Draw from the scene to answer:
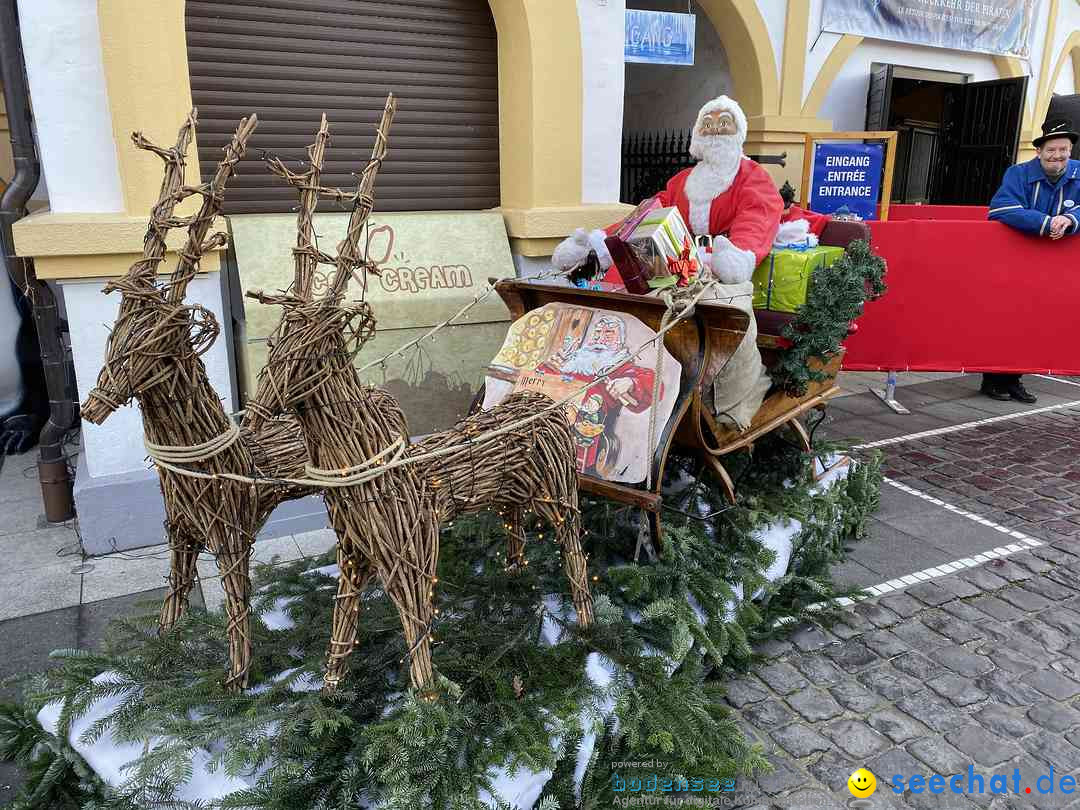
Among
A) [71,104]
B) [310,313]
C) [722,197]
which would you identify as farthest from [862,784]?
[71,104]

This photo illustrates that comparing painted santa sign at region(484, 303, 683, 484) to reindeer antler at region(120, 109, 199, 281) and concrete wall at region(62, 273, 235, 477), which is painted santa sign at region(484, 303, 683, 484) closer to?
reindeer antler at region(120, 109, 199, 281)

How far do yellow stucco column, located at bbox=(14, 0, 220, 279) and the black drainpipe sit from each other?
537 mm

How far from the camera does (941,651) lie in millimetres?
3336

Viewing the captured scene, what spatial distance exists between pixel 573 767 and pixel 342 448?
48.4 inches

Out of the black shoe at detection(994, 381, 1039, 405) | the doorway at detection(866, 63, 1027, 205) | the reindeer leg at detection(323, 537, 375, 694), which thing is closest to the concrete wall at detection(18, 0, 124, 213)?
the reindeer leg at detection(323, 537, 375, 694)

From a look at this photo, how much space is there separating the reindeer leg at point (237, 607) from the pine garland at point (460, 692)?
2.7 inches

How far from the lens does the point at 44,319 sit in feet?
14.3

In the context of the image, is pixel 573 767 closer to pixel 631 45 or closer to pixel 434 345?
pixel 434 345

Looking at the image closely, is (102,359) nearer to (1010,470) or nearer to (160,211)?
(160,211)

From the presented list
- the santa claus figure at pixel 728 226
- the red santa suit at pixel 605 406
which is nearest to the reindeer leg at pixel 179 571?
the red santa suit at pixel 605 406

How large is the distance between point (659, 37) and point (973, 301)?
329cm

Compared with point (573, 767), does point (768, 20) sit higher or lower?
higher

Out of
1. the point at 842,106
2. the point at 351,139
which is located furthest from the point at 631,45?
the point at 842,106

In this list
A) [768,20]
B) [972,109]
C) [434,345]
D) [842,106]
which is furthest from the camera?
[972,109]
